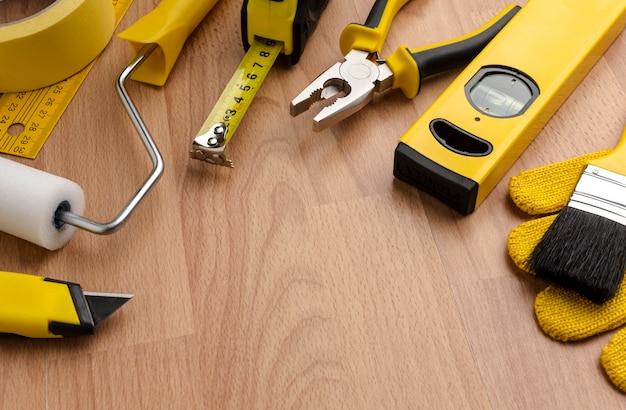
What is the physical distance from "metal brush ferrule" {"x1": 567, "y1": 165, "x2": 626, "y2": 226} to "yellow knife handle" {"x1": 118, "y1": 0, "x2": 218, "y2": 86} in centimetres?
48

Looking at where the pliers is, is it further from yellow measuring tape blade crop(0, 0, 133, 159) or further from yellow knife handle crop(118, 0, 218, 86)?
yellow measuring tape blade crop(0, 0, 133, 159)

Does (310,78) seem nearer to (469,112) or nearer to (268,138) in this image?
(268,138)

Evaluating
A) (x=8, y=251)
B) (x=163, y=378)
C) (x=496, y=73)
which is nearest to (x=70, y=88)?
(x=8, y=251)

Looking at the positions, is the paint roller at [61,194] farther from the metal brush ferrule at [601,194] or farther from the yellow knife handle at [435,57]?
the metal brush ferrule at [601,194]

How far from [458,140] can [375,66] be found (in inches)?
5.2

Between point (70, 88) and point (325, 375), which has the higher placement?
point (70, 88)

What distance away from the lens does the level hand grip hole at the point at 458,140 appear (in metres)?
0.76

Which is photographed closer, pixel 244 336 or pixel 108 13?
pixel 244 336

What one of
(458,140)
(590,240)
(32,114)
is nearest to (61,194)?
(32,114)

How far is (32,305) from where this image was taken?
684mm

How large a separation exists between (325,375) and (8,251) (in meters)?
0.35

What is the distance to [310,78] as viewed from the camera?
2.96ft

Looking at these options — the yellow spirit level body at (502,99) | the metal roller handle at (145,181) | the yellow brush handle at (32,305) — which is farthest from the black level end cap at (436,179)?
the yellow brush handle at (32,305)

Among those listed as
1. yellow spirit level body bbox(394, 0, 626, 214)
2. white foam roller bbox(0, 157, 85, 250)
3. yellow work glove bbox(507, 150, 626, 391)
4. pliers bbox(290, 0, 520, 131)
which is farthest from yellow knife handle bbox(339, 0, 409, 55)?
white foam roller bbox(0, 157, 85, 250)
